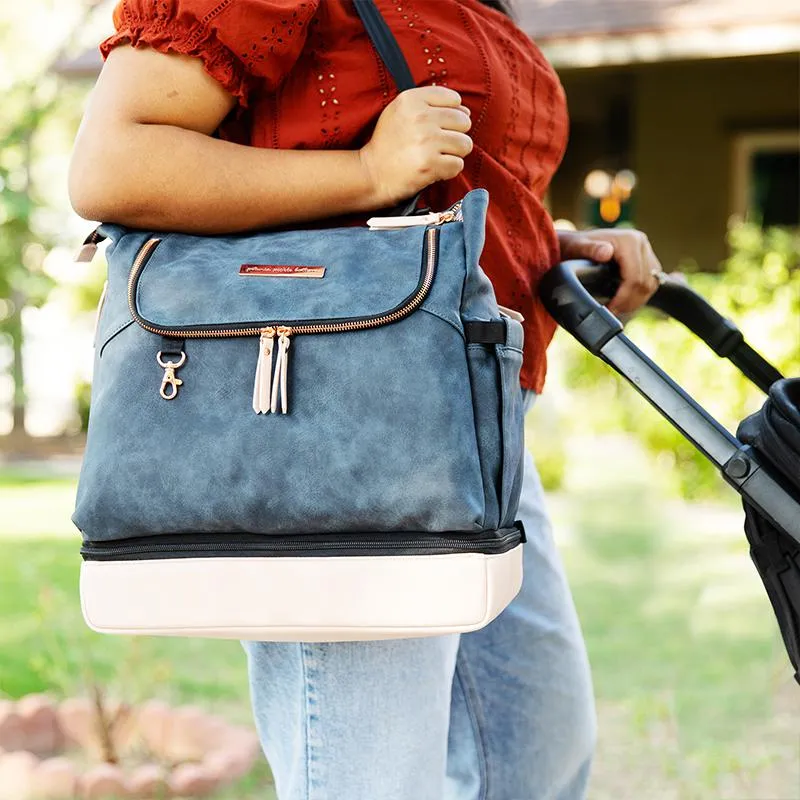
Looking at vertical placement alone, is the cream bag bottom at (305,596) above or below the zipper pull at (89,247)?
below

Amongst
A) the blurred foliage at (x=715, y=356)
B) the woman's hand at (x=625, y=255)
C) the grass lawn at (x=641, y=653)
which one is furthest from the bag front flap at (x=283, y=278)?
the blurred foliage at (x=715, y=356)

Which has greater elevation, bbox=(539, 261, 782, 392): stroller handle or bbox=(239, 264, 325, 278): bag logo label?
bbox=(239, 264, 325, 278): bag logo label

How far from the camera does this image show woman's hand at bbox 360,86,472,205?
139 centimetres

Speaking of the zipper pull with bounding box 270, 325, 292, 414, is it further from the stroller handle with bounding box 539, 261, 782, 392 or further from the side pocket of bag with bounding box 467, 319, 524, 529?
the stroller handle with bounding box 539, 261, 782, 392

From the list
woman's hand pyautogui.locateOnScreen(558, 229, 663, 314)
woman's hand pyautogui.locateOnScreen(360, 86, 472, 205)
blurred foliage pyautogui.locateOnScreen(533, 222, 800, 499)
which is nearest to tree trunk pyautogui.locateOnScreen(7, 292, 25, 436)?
blurred foliage pyautogui.locateOnScreen(533, 222, 800, 499)

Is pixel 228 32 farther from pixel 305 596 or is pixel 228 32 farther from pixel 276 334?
pixel 305 596

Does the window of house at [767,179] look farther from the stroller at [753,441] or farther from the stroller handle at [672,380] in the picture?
the stroller at [753,441]

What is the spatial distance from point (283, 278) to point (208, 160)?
171mm

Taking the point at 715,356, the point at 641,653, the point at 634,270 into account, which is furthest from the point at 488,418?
the point at 715,356

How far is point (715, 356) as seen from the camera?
24.1ft

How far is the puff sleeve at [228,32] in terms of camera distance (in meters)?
1.35

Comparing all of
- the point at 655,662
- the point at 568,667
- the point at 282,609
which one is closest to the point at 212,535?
the point at 282,609

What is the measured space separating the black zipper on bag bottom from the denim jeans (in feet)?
0.61

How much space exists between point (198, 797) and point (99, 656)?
157 cm
